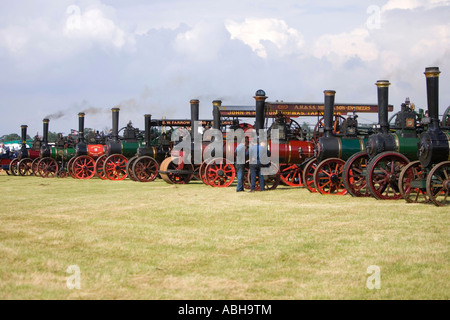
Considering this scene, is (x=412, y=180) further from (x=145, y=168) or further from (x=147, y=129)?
(x=147, y=129)

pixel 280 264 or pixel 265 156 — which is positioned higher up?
pixel 265 156

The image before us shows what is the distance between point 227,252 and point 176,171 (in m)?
11.0

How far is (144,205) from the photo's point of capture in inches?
396

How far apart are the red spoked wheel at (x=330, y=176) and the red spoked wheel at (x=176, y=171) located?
16.8 ft

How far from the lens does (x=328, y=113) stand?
13.2 metres

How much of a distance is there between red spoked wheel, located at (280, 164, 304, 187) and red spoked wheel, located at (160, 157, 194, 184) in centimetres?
296

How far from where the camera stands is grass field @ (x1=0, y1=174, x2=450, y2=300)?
4395 mm

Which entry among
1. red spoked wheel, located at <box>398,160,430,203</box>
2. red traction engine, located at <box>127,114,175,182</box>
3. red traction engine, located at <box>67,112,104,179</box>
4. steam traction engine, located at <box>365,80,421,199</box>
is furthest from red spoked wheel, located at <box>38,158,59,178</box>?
red spoked wheel, located at <box>398,160,430,203</box>

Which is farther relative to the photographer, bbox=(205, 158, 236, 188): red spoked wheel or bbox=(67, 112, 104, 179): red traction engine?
bbox=(67, 112, 104, 179): red traction engine

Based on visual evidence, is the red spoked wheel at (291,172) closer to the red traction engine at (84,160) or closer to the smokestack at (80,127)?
Result: the red traction engine at (84,160)

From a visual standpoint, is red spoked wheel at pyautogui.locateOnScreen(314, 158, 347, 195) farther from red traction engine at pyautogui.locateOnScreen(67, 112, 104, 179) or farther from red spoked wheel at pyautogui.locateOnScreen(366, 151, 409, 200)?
red traction engine at pyautogui.locateOnScreen(67, 112, 104, 179)
